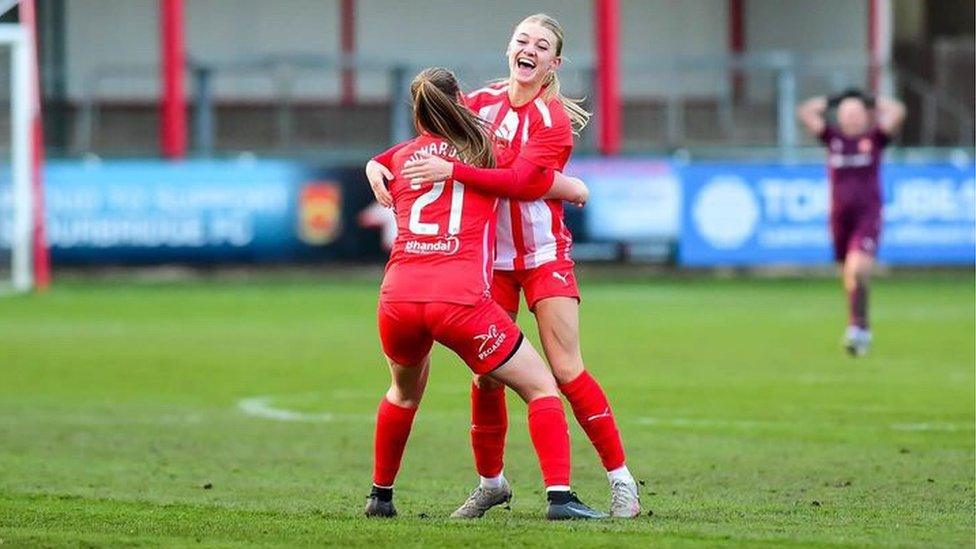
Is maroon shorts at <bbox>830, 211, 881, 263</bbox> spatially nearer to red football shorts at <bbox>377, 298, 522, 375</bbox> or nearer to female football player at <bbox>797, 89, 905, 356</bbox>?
female football player at <bbox>797, 89, 905, 356</bbox>

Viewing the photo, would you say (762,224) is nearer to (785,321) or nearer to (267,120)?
(785,321)

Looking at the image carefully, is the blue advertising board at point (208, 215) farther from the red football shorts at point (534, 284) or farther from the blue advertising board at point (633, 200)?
the red football shorts at point (534, 284)

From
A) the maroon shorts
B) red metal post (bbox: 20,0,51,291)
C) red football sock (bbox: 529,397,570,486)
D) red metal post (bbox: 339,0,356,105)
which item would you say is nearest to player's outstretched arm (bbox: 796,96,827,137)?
the maroon shorts

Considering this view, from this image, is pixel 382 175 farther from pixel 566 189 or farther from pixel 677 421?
pixel 677 421

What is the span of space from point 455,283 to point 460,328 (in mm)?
178

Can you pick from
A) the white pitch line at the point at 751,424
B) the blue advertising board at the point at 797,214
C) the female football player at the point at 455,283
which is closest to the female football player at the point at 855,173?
the white pitch line at the point at 751,424

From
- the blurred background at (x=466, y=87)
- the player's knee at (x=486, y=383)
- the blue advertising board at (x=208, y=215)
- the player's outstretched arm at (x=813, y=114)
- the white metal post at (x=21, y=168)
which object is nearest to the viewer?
the player's knee at (x=486, y=383)

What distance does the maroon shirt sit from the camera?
59.5 ft

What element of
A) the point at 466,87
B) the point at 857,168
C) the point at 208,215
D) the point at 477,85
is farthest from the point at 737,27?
the point at 857,168

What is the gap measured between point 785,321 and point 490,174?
1379 cm

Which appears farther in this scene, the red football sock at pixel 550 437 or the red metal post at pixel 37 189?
the red metal post at pixel 37 189

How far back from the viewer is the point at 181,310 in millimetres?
23391

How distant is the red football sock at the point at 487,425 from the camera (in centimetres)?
878

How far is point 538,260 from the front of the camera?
28.4 ft
